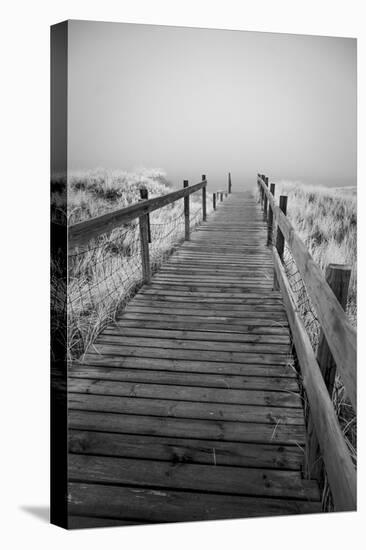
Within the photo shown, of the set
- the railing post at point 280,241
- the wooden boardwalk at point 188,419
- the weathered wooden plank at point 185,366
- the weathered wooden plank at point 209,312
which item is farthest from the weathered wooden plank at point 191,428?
the railing post at point 280,241

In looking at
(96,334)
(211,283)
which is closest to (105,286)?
(96,334)

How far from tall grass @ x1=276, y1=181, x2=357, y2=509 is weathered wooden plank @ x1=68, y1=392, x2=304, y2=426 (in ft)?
1.60

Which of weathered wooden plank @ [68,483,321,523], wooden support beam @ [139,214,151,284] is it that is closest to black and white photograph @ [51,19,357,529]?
weathered wooden plank @ [68,483,321,523]

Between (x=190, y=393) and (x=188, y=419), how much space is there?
0.71 feet

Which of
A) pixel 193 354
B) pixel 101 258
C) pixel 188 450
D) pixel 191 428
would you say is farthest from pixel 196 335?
pixel 188 450

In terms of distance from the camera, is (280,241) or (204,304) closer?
(204,304)

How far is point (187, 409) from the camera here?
2801 mm

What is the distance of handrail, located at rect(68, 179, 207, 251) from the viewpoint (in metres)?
2.80

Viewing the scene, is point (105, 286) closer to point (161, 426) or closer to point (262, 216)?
point (161, 426)

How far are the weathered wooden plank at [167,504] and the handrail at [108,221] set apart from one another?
3.69 feet

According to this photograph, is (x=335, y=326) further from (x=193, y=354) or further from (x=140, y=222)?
(x=140, y=222)

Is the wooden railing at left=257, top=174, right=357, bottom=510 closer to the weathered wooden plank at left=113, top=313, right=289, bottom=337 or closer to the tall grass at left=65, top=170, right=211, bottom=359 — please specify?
the weathered wooden plank at left=113, top=313, right=289, bottom=337

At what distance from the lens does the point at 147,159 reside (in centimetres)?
306

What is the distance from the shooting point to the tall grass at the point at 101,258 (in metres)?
2.91
